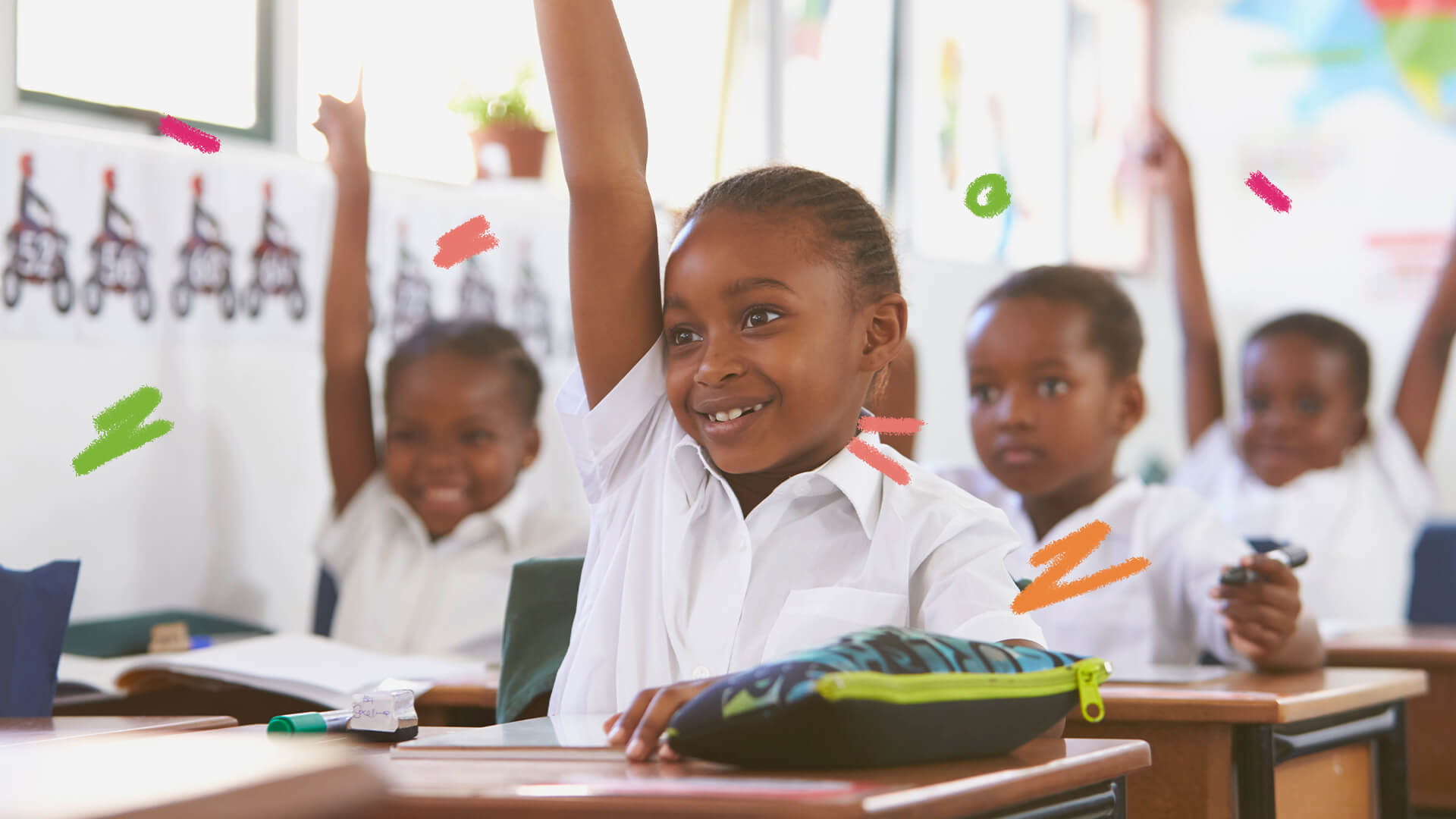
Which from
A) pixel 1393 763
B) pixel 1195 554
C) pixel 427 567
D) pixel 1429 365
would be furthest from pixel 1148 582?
pixel 1429 365

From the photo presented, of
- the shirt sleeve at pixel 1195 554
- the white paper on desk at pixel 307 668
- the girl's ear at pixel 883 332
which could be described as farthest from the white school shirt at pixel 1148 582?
the white paper on desk at pixel 307 668

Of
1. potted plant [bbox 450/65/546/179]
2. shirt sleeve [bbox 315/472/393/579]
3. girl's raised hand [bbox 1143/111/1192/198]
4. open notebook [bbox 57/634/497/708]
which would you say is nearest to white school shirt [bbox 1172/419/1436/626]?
girl's raised hand [bbox 1143/111/1192/198]

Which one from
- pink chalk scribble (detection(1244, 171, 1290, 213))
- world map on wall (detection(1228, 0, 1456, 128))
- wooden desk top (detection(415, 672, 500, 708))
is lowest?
wooden desk top (detection(415, 672, 500, 708))

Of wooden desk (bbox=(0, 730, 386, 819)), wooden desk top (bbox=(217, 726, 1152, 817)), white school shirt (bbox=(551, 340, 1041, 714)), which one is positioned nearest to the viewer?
wooden desk (bbox=(0, 730, 386, 819))

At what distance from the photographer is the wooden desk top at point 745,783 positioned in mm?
767

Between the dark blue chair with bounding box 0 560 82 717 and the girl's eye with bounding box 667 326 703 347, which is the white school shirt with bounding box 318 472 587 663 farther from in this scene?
the girl's eye with bounding box 667 326 703 347

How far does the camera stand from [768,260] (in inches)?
54.4

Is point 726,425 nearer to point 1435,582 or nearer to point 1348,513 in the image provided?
point 1435,582

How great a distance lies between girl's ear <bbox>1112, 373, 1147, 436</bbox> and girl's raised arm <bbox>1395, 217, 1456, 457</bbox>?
174 cm

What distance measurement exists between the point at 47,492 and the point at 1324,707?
83.2 inches

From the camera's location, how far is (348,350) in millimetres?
2914

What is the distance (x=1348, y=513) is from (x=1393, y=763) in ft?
6.20

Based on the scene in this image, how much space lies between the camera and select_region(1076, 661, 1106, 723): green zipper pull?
1024 mm

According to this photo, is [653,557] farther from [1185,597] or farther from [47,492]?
[47,492]
